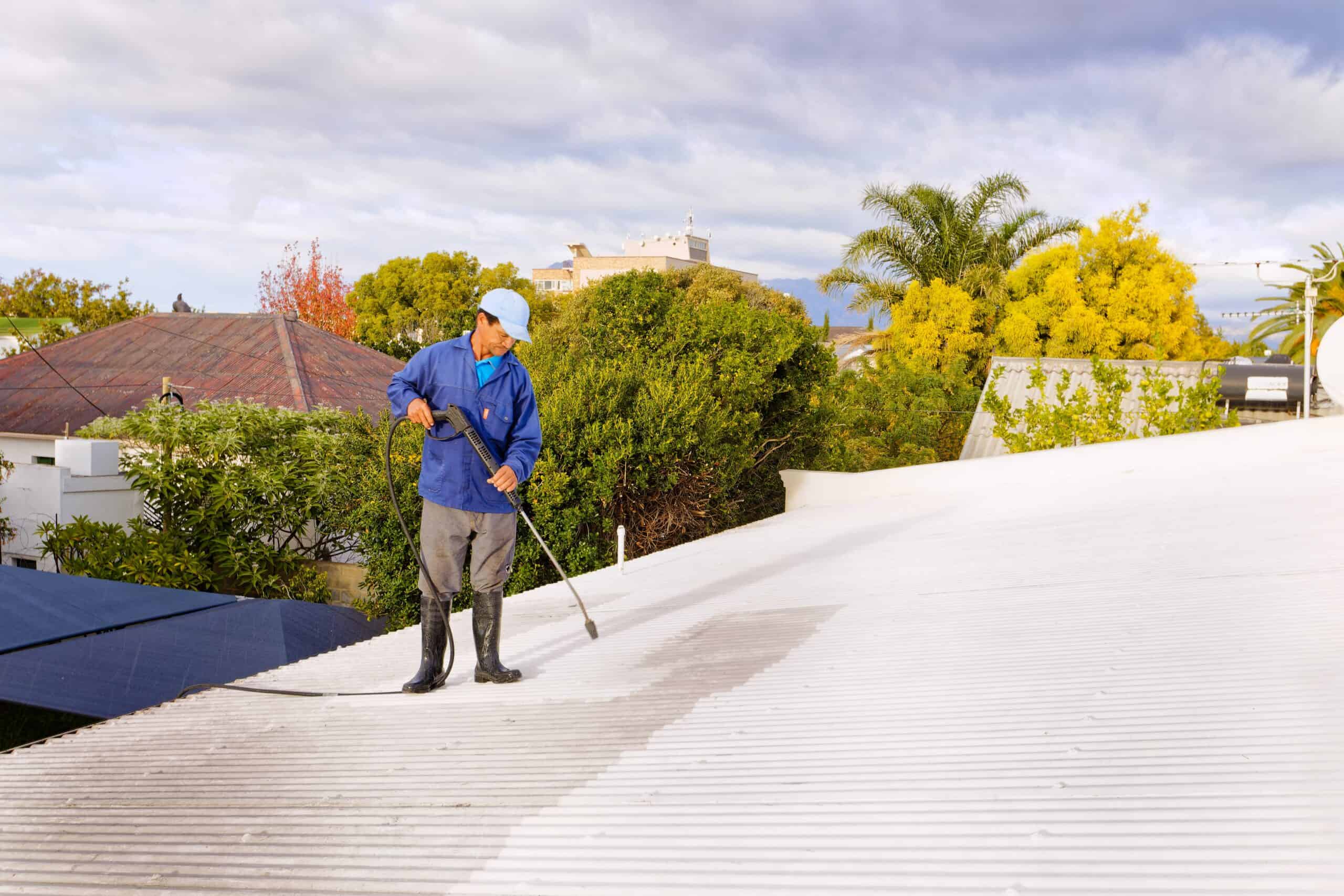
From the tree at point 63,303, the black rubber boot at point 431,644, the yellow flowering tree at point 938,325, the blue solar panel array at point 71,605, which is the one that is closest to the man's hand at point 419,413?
the black rubber boot at point 431,644

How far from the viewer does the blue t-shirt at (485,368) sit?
416 cm

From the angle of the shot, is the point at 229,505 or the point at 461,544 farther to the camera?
the point at 229,505

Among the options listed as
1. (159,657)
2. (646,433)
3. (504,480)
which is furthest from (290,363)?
(504,480)

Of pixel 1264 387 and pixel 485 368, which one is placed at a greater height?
pixel 1264 387

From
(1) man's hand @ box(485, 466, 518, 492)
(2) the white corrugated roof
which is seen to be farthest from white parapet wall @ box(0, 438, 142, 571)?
(1) man's hand @ box(485, 466, 518, 492)

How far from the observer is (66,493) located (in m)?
10.4

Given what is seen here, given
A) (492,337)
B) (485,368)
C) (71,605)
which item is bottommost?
(71,605)

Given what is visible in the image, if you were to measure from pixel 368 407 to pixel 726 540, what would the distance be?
1015cm

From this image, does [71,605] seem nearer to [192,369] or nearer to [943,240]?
[192,369]

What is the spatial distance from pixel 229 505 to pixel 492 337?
7.94 meters

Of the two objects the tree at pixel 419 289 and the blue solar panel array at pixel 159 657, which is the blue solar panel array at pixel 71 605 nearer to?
the blue solar panel array at pixel 159 657

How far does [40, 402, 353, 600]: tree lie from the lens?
10.1 meters

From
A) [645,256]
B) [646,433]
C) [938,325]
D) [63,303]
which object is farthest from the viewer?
[645,256]

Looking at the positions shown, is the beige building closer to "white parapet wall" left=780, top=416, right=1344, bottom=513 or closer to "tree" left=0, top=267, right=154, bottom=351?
"tree" left=0, top=267, right=154, bottom=351
